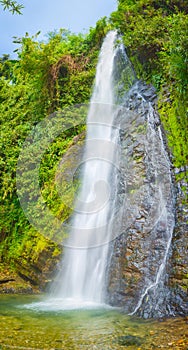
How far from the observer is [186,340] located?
3689 mm

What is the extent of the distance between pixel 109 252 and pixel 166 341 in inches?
101

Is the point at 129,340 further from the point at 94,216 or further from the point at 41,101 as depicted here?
the point at 41,101

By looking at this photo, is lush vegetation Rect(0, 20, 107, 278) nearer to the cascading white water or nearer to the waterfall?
the cascading white water

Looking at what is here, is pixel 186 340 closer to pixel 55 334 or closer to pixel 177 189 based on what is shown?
pixel 55 334

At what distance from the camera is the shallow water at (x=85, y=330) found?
144 inches

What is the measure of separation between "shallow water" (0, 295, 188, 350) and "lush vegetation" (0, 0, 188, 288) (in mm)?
2372

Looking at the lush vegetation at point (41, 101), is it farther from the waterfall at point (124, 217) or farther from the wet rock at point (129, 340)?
the wet rock at point (129, 340)

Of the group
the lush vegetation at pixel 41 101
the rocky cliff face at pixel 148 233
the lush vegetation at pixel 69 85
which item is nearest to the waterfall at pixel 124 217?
the rocky cliff face at pixel 148 233

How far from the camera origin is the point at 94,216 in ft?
23.4

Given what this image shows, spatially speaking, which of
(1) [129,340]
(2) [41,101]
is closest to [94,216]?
(1) [129,340]

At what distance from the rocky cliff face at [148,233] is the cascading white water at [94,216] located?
0.44 meters

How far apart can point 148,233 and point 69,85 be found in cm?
675

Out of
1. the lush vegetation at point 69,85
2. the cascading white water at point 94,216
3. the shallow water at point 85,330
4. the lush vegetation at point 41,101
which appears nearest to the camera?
the shallow water at point 85,330

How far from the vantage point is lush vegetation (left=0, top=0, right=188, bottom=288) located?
258 inches
